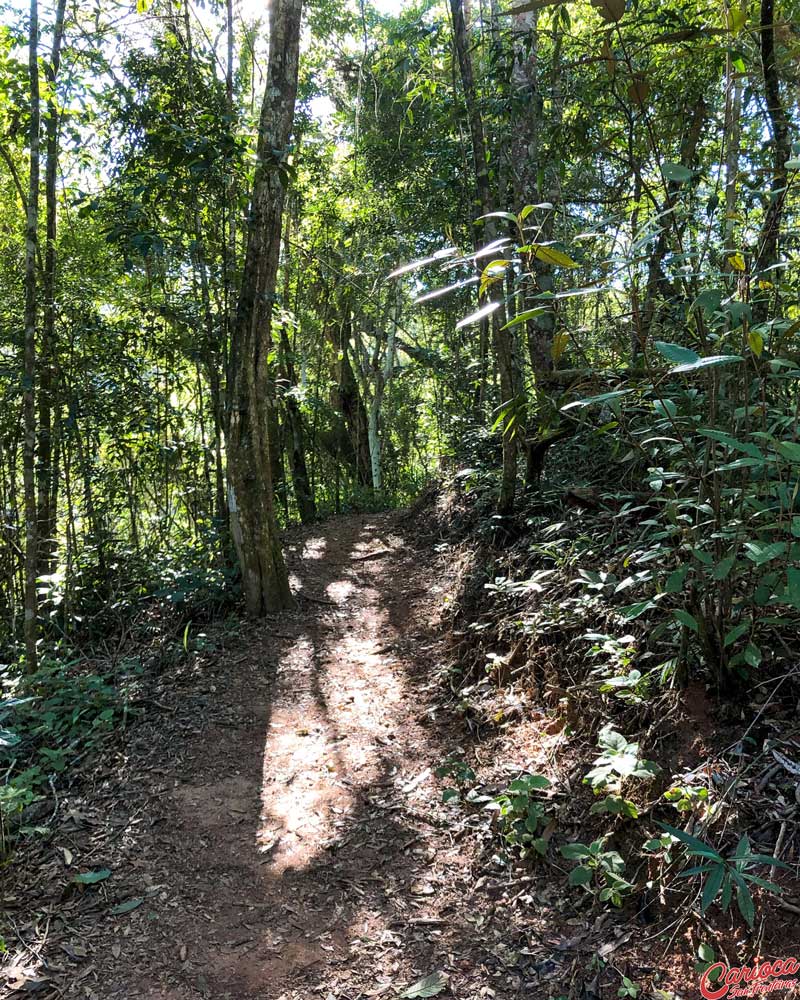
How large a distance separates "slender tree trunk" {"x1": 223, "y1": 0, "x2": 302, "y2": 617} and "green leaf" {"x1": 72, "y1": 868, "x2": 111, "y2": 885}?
3119mm

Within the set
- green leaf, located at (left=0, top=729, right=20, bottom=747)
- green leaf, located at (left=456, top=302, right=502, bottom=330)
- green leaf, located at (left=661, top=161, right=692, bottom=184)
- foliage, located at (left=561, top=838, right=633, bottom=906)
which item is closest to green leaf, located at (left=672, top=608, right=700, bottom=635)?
foliage, located at (left=561, top=838, right=633, bottom=906)

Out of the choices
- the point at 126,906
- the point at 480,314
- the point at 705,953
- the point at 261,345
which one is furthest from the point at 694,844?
the point at 261,345

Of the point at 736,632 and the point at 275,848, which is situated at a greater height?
the point at 736,632

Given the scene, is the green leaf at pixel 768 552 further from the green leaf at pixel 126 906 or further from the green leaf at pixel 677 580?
the green leaf at pixel 126 906

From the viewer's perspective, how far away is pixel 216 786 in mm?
3746

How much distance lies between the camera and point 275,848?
318 centimetres

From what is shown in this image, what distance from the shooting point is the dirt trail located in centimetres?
251

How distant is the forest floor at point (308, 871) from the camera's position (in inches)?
92.2

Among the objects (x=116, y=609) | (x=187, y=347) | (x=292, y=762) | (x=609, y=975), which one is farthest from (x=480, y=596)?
(x=187, y=347)

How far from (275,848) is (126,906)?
0.71 meters

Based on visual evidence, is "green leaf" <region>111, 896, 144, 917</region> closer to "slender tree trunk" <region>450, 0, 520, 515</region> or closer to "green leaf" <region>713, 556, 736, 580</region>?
"green leaf" <region>713, 556, 736, 580</region>

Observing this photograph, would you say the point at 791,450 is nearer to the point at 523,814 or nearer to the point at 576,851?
the point at 576,851

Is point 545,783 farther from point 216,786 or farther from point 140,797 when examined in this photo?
point 140,797

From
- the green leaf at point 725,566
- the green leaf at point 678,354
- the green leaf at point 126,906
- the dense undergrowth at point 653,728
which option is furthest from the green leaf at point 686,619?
the green leaf at point 126,906
